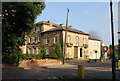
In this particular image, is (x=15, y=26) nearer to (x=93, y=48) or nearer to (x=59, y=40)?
(x=59, y=40)

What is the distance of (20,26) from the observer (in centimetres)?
2338

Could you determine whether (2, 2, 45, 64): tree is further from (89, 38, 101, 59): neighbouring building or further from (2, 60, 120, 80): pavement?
(89, 38, 101, 59): neighbouring building

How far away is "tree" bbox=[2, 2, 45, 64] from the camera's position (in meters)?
20.6

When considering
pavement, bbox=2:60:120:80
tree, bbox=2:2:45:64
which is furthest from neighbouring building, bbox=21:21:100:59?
pavement, bbox=2:60:120:80

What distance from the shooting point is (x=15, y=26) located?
23.6 metres

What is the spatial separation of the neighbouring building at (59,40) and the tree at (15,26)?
77.3 feet

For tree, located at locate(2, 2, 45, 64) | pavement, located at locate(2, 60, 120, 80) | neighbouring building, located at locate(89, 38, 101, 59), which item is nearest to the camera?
pavement, located at locate(2, 60, 120, 80)

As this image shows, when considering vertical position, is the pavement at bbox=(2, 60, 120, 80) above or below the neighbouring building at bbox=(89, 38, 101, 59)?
below

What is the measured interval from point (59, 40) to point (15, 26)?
25.7 m

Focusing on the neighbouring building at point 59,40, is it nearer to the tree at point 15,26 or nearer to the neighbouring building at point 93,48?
the neighbouring building at point 93,48

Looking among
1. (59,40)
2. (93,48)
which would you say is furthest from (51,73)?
(93,48)

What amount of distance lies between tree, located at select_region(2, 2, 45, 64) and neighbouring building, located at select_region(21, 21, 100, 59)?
2356 centimetres

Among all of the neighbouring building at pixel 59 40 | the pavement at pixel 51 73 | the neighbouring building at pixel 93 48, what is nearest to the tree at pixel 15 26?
the pavement at pixel 51 73

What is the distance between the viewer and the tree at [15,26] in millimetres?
20591
